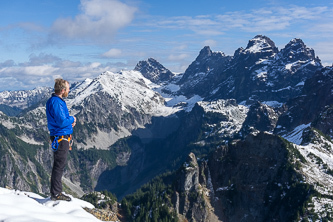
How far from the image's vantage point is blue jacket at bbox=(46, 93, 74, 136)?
2100cm

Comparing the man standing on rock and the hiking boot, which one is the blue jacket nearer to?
the man standing on rock

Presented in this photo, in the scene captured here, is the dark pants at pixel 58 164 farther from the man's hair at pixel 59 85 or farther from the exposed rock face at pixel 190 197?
the exposed rock face at pixel 190 197

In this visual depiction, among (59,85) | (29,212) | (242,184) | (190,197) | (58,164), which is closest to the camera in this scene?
(29,212)

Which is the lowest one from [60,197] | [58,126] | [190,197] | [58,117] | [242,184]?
[190,197]

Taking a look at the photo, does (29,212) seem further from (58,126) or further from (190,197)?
(190,197)

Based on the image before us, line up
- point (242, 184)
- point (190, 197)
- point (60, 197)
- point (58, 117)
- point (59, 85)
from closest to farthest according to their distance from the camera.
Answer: point (58, 117) → point (59, 85) → point (60, 197) → point (242, 184) → point (190, 197)

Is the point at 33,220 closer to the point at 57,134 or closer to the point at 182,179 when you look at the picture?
the point at 57,134

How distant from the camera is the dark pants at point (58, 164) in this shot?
2211 centimetres

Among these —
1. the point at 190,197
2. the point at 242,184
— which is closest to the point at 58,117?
the point at 190,197

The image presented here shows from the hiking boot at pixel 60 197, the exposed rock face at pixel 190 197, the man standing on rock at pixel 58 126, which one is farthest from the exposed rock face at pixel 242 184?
the man standing on rock at pixel 58 126

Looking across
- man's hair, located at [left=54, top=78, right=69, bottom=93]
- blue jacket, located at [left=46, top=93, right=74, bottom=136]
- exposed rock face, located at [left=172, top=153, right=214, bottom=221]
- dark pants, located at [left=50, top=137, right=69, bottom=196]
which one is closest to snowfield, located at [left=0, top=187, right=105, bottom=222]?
dark pants, located at [left=50, top=137, right=69, bottom=196]

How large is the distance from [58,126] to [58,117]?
0.92m

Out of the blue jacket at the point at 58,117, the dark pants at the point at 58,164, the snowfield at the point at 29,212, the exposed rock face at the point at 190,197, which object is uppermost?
the blue jacket at the point at 58,117

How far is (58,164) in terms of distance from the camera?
22359 millimetres
